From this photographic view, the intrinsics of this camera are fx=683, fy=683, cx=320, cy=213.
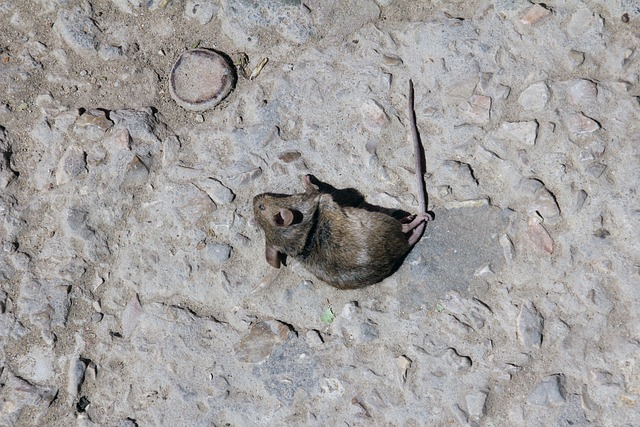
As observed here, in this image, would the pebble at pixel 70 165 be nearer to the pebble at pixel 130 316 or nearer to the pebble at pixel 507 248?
the pebble at pixel 130 316

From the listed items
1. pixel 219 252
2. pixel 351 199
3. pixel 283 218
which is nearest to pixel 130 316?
pixel 219 252

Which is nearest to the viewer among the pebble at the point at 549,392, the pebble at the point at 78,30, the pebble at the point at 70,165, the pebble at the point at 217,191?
the pebble at the point at 549,392

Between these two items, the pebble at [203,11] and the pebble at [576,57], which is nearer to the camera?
the pebble at [576,57]

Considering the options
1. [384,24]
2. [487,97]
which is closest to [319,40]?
[384,24]

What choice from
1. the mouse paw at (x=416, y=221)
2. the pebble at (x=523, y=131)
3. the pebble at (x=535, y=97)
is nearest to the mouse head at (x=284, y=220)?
the mouse paw at (x=416, y=221)

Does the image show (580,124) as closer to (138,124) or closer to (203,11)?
(203,11)

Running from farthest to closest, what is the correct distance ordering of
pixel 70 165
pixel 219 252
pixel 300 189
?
pixel 70 165 → pixel 300 189 → pixel 219 252
